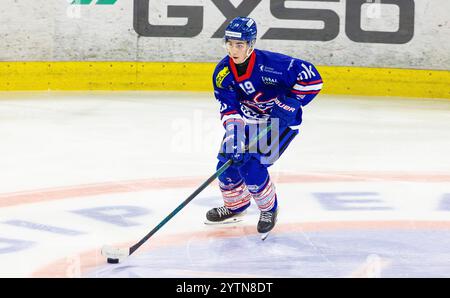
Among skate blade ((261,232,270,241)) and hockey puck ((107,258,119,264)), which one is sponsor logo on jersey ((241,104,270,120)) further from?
hockey puck ((107,258,119,264))

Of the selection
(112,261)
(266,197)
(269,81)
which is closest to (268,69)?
(269,81)

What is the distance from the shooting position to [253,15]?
30.5ft

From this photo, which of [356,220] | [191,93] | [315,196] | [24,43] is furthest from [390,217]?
[24,43]

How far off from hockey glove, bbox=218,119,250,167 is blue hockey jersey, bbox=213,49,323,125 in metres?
0.05

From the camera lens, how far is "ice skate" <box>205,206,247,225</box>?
4594 mm


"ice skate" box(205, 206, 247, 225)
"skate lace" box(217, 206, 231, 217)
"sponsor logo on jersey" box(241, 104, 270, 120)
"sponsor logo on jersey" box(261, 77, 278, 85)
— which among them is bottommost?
"ice skate" box(205, 206, 247, 225)

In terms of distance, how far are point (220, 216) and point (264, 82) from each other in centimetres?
71

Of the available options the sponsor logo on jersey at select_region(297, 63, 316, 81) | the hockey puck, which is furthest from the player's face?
the hockey puck

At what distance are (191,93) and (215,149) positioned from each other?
2.67 m

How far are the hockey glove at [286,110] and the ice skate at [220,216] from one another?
1.80 feet

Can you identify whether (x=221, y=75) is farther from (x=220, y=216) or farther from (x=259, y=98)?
(x=220, y=216)

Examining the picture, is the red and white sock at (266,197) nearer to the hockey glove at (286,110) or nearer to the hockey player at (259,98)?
the hockey player at (259,98)

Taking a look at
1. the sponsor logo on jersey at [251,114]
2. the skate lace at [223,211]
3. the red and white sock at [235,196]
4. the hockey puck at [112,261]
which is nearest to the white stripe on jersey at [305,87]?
the sponsor logo on jersey at [251,114]

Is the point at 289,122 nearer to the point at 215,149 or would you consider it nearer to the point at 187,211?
the point at 187,211
